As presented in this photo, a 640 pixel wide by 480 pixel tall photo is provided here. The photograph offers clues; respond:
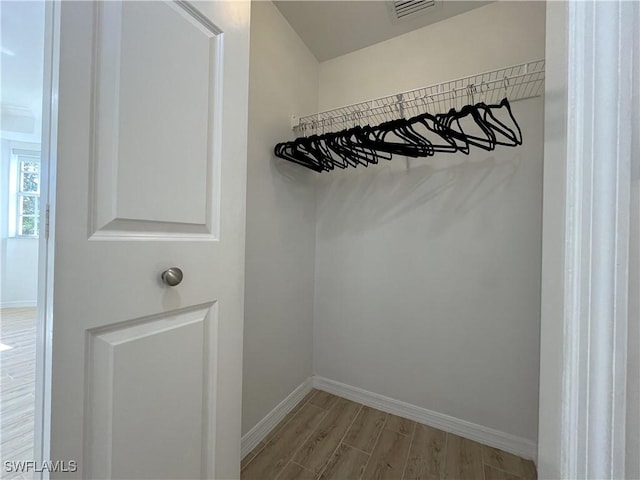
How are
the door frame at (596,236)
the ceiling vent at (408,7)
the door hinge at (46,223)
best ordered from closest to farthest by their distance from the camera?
the door frame at (596,236) < the door hinge at (46,223) < the ceiling vent at (408,7)

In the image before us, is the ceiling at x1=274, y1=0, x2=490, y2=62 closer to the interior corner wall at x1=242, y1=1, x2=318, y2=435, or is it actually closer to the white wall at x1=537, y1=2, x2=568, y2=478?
the interior corner wall at x1=242, y1=1, x2=318, y2=435

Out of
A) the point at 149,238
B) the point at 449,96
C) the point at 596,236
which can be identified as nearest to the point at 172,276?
the point at 149,238

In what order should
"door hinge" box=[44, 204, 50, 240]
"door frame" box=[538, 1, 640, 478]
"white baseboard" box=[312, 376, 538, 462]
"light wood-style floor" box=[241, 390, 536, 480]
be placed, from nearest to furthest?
"door frame" box=[538, 1, 640, 478] < "door hinge" box=[44, 204, 50, 240] < "light wood-style floor" box=[241, 390, 536, 480] < "white baseboard" box=[312, 376, 538, 462]

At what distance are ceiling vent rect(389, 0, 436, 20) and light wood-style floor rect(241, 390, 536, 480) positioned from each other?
2375 mm

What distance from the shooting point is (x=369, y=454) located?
4.14 feet

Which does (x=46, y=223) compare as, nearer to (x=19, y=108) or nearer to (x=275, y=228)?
(x=275, y=228)

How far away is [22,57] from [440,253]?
2.23m

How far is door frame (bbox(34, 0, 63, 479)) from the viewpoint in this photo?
0.47 metres

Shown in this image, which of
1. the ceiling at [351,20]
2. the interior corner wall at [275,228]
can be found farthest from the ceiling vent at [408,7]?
the interior corner wall at [275,228]

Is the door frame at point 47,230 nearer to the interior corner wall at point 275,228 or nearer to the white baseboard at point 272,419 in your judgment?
the interior corner wall at point 275,228

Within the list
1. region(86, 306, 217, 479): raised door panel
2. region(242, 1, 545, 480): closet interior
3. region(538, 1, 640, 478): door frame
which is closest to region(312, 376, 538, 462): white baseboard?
region(242, 1, 545, 480): closet interior

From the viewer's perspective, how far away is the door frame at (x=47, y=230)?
47 cm

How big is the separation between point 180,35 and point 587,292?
3.27 feet

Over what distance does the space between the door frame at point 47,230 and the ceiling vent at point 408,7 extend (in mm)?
1560
